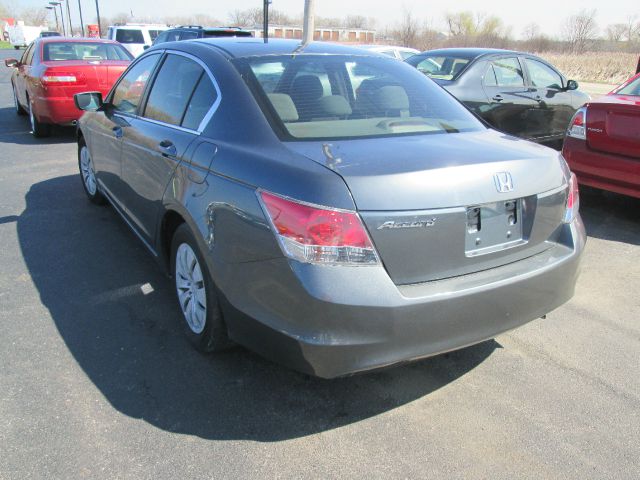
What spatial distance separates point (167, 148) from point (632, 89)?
16.7 ft

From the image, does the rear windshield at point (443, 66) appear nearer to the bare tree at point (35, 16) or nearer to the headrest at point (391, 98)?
the headrest at point (391, 98)

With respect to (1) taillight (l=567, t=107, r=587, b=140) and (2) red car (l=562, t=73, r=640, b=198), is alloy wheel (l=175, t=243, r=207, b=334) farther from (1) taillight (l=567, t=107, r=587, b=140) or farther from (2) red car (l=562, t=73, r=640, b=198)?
(1) taillight (l=567, t=107, r=587, b=140)

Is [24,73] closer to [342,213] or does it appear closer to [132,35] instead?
[342,213]

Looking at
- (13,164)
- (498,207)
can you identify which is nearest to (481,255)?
(498,207)

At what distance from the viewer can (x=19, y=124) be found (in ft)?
35.7

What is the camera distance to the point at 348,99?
3.06 m

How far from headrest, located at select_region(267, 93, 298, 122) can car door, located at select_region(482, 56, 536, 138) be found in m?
5.15

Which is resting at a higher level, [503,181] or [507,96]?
[503,181]

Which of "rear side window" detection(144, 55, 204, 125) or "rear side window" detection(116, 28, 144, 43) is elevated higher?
"rear side window" detection(144, 55, 204, 125)

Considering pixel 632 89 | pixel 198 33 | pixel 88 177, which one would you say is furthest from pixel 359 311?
pixel 198 33

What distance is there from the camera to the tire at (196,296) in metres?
2.79

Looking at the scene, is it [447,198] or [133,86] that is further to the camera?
[133,86]

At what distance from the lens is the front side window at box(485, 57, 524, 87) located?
7.59 metres

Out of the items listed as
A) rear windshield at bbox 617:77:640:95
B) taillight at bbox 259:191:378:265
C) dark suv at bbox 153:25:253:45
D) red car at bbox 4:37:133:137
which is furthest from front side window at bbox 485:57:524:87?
dark suv at bbox 153:25:253:45
